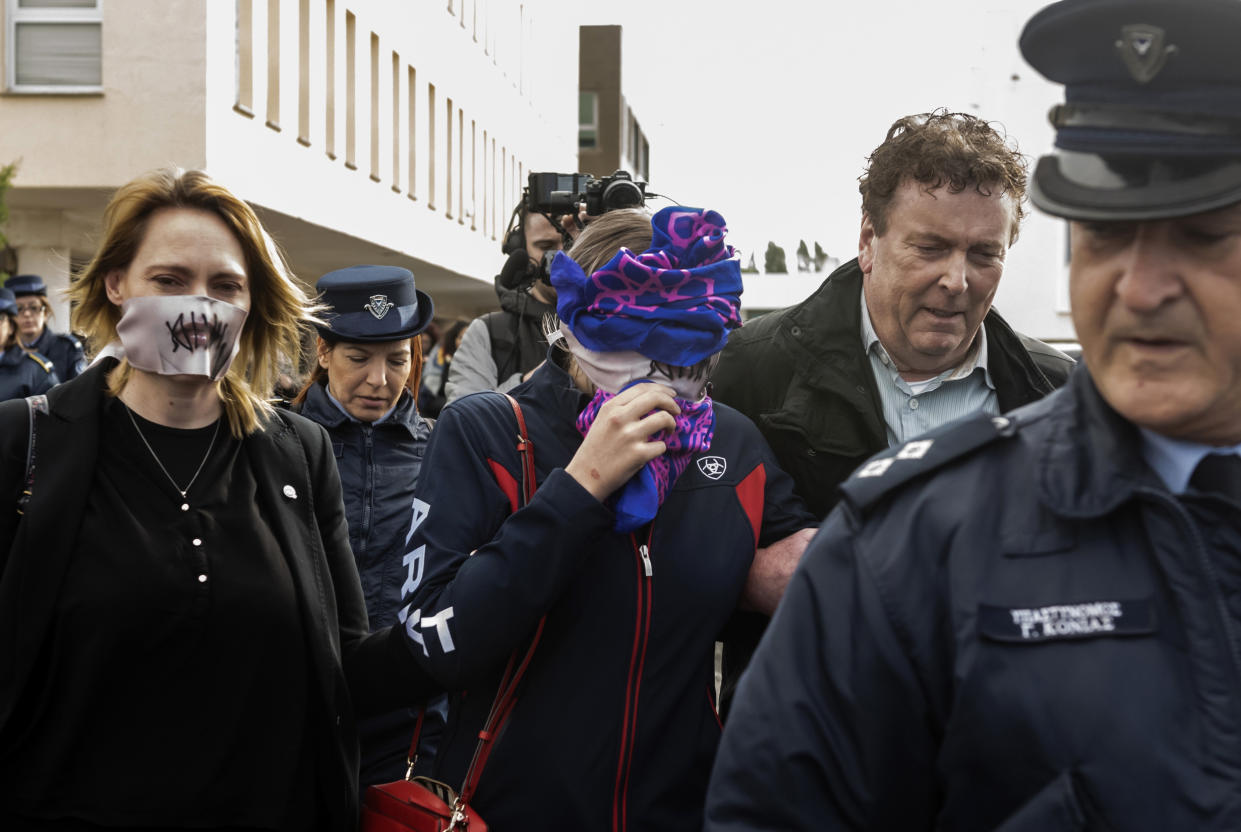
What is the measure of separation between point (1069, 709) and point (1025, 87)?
27454 millimetres

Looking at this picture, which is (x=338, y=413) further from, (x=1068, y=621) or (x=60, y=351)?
(x=60, y=351)

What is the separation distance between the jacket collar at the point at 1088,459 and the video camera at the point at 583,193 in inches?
89.1

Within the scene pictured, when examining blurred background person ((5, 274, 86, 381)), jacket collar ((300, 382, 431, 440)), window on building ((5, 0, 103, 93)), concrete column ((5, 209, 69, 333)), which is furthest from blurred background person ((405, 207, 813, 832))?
concrete column ((5, 209, 69, 333))

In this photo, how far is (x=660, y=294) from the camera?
9.51ft

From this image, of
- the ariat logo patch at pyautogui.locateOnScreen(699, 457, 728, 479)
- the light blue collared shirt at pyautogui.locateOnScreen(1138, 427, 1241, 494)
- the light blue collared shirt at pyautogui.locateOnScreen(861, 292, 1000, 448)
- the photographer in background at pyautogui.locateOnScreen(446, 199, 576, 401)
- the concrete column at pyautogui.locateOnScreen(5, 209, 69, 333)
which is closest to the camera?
the light blue collared shirt at pyautogui.locateOnScreen(1138, 427, 1241, 494)

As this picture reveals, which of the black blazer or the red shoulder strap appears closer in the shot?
the red shoulder strap

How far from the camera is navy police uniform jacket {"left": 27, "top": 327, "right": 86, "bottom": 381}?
12.7m

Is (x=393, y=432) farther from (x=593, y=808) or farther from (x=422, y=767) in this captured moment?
(x=593, y=808)

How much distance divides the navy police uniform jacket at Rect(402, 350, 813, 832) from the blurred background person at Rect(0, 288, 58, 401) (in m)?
9.28

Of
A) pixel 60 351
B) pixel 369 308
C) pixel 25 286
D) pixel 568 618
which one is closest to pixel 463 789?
pixel 568 618

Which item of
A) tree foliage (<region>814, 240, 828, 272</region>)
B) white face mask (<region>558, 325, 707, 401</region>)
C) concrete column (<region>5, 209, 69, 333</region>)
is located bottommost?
white face mask (<region>558, 325, 707, 401</region>)

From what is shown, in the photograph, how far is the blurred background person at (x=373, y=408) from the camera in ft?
15.0

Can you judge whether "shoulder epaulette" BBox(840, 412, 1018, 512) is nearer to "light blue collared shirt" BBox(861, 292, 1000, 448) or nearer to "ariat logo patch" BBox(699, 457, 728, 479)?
"ariat logo patch" BBox(699, 457, 728, 479)

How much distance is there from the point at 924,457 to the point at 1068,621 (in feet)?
0.90
